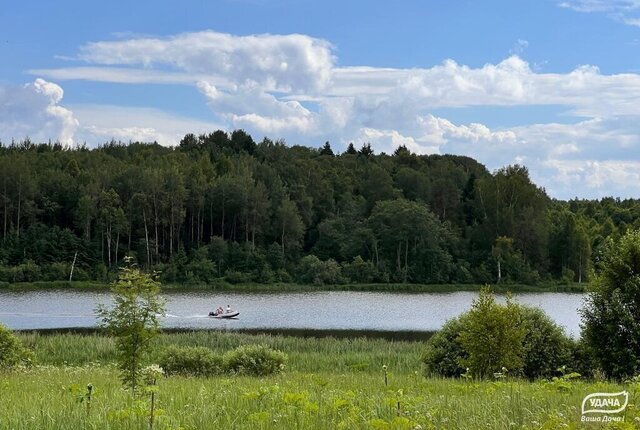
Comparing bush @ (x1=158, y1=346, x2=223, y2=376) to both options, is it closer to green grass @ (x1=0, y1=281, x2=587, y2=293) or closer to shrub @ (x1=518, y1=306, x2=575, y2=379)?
shrub @ (x1=518, y1=306, x2=575, y2=379)

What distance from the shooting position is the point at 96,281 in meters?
85.8

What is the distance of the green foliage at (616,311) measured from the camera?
17.9m

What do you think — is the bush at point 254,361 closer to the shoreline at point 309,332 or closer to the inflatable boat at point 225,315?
the shoreline at point 309,332

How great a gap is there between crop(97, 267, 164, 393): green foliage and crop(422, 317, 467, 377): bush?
11.2 m

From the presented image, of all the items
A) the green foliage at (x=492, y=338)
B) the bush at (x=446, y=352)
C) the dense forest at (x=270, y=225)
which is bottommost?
the bush at (x=446, y=352)

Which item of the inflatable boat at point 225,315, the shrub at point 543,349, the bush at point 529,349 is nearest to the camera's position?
the bush at point 529,349

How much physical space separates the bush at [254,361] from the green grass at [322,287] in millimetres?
62882

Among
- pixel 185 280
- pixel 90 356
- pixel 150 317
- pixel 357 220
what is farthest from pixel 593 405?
pixel 357 220

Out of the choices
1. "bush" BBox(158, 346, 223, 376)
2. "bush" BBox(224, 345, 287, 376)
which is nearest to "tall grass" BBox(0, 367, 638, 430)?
"bush" BBox(224, 345, 287, 376)

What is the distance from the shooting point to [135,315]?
11320mm

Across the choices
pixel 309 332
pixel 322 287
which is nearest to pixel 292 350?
pixel 309 332

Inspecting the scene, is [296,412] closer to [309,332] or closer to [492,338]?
[492,338]

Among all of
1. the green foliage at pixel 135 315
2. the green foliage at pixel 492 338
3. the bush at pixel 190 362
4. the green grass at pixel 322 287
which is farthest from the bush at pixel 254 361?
the green grass at pixel 322 287

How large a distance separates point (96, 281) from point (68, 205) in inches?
674
